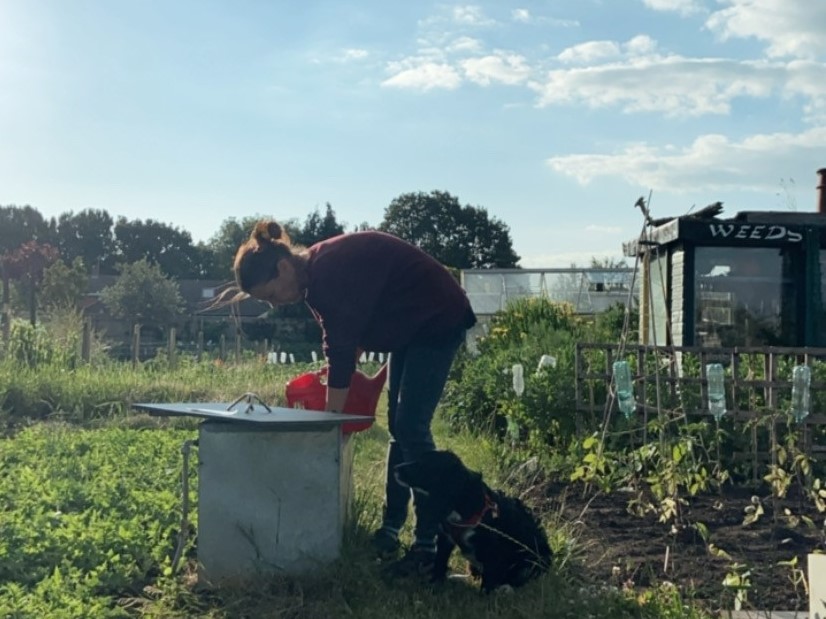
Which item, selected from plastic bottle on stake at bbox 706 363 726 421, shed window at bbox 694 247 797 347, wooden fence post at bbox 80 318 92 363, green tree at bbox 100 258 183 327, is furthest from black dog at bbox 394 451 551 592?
green tree at bbox 100 258 183 327

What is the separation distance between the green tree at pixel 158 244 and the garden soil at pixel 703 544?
7732cm

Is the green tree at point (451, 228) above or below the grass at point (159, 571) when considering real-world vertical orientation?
above

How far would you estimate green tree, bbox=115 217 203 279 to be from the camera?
79.7 metres

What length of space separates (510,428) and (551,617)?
12.7 feet

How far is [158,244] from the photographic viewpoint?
262 feet

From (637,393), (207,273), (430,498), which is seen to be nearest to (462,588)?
(430,498)

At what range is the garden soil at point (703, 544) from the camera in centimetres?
337

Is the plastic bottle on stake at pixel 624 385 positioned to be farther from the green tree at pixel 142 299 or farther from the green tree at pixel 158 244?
the green tree at pixel 158 244

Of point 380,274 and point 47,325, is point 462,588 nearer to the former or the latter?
point 380,274

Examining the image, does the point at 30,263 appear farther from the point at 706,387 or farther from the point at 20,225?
the point at 20,225

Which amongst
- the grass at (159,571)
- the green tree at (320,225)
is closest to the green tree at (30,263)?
the green tree at (320,225)

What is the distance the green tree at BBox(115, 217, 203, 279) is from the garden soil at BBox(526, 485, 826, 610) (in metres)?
77.3

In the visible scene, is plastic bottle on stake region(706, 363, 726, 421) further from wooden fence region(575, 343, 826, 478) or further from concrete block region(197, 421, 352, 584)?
concrete block region(197, 421, 352, 584)

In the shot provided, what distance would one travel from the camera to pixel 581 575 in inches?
144
